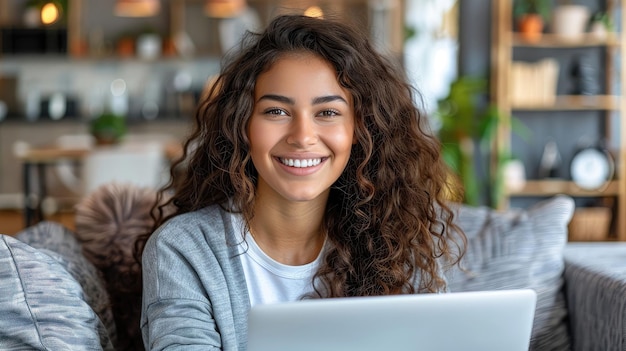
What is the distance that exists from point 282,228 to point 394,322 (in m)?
0.58

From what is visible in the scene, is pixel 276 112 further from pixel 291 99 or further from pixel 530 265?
pixel 530 265

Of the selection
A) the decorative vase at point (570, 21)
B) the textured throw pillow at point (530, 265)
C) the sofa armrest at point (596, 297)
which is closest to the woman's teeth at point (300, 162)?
the textured throw pillow at point (530, 265)

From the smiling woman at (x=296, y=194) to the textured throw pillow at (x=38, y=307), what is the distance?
13cm

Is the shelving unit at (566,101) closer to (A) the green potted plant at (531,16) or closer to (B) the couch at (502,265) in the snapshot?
(A) the green potted plant at (531,16)

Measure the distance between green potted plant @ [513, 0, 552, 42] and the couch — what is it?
3947mm

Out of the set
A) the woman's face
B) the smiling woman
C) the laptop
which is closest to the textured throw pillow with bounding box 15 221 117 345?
the smiling woman

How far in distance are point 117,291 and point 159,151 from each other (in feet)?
13.8

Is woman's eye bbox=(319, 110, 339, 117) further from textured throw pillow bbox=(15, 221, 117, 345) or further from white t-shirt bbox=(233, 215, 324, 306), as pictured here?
textured throw pillow bbox=(15, 221, 117, 345)

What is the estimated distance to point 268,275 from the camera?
1.92 meters

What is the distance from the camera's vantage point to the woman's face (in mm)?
1820

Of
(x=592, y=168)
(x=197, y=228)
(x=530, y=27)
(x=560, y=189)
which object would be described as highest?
(x=530, y=27)

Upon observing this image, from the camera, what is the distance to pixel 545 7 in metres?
6.23

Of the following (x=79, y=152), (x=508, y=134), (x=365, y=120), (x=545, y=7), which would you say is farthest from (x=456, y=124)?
(x=365, y=120)

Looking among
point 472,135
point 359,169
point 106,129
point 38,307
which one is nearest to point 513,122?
point 472,135
